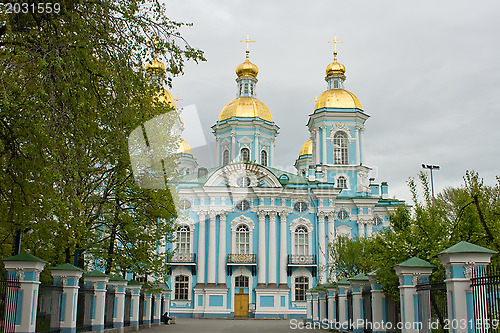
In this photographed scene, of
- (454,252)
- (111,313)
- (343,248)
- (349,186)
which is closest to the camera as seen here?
(454,252)

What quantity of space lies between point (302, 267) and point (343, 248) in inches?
434

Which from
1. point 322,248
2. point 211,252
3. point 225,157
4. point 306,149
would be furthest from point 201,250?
point 306,149

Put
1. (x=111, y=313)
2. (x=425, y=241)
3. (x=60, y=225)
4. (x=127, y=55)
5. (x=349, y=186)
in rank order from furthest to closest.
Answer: (x=349, y=186) < (x=111, y=313) < (x=425, y=241) < (x=60, y=225) < (x=127, y=55)

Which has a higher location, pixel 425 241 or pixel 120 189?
pixel 120 189

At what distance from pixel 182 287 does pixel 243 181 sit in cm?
846

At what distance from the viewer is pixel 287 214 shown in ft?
133

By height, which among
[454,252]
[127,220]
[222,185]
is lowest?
[454,252]

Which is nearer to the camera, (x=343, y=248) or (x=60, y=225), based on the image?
(x=60, y=225)

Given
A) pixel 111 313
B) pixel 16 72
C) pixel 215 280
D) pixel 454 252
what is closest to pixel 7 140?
pixel 16 72

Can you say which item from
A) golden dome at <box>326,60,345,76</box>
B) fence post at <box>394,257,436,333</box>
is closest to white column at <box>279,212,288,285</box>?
golden dome at <box>326,60,345,76</box>

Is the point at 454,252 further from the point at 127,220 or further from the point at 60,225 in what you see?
the point at 127,220

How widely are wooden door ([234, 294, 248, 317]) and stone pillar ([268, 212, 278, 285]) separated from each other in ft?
7.06

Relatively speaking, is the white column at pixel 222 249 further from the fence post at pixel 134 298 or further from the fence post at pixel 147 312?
the fence post at pixel 134 298

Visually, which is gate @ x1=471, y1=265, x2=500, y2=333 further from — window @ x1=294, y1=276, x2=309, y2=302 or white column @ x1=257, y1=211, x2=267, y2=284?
window @ x1=294, y1=276, x2=309, y2=302
